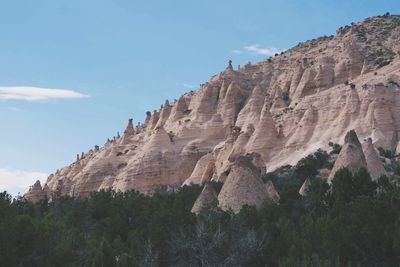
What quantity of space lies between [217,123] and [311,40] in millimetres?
36480

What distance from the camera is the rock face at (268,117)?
246ft

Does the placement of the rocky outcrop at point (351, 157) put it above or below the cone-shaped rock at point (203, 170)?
below

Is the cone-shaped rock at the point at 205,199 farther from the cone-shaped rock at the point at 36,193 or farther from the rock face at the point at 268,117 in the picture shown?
the cone-shaped rock at the point at 36,193

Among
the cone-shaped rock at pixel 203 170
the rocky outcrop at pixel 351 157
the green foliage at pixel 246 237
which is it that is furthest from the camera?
the cone-shaped rock at pixel 203 170

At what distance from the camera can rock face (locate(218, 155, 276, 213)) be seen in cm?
4069

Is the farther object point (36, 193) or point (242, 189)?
point (36, 193)

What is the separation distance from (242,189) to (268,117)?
40.2 meters

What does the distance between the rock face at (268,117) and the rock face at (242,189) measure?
66.2ft

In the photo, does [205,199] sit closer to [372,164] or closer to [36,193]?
[372,164]

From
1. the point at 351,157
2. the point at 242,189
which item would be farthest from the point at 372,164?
the point at 242,189

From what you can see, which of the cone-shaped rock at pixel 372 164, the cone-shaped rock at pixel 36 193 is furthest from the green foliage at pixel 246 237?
the cone-shaped rock at pixel 36 193

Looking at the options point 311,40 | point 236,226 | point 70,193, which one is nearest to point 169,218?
point 236,226

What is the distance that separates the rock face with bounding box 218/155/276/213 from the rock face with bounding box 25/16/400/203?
2019cm

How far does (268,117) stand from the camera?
80.8 meters
